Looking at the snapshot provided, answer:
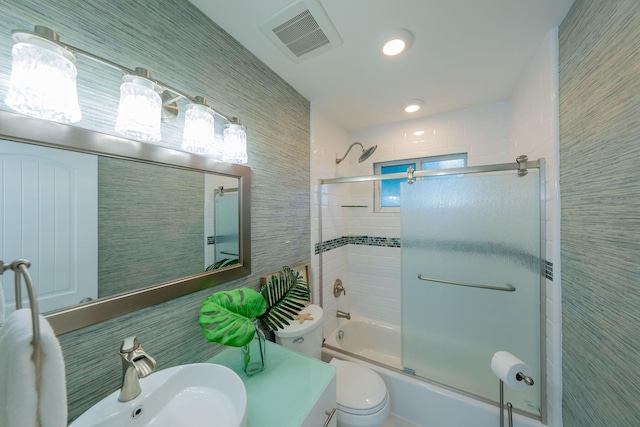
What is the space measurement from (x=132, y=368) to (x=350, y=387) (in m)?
1.21

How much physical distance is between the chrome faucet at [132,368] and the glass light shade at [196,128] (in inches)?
29.4

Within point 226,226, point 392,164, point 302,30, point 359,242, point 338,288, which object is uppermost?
point 302,30

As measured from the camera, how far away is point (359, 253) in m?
2.36

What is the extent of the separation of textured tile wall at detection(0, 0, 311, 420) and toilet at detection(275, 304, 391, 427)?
368mm

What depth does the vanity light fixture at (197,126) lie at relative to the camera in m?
0.91

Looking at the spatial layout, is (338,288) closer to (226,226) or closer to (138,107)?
(226,226)

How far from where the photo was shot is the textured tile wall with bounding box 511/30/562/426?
1.09 meters

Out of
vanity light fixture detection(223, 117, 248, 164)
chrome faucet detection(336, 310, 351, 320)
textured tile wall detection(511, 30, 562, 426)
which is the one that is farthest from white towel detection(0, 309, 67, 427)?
chrome faucet detection(336, 310, 351, 320)

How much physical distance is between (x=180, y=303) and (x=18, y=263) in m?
0.61

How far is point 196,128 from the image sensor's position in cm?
92

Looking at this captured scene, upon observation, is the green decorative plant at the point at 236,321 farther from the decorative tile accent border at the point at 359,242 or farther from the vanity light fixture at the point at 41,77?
the decorative tile accent border at the point at 359,242

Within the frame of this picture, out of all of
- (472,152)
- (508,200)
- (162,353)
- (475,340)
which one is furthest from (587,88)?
(162,353)

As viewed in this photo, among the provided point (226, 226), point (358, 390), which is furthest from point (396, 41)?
point (358, 390)

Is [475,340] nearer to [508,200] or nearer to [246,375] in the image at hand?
[508,200]
